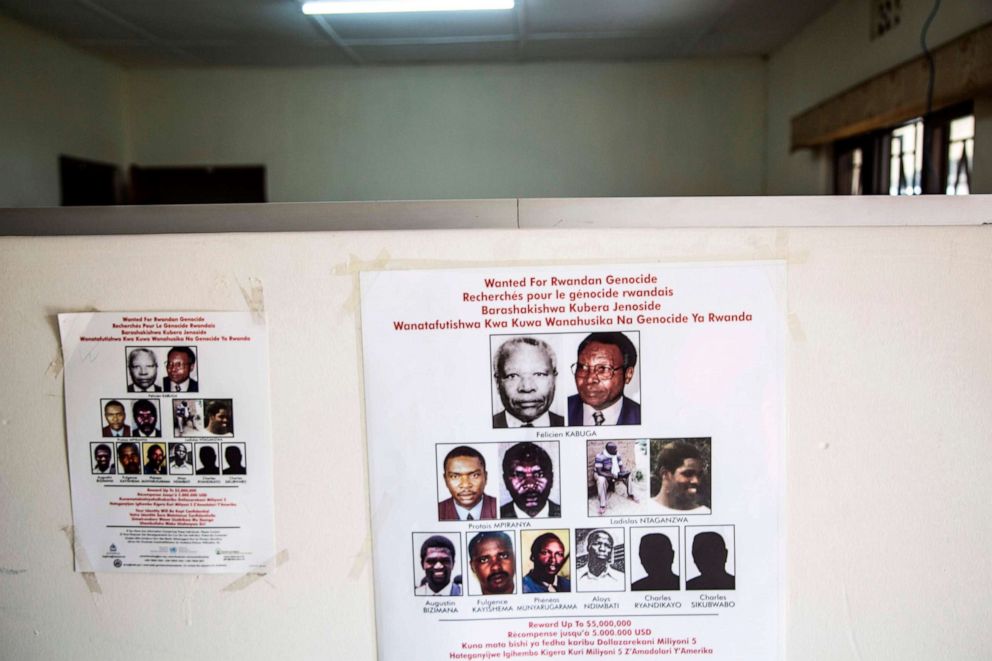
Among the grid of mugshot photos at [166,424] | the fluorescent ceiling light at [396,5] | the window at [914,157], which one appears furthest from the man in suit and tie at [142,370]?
the fluorescent ceiling light at [396,5]

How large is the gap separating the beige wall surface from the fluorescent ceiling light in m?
3.63

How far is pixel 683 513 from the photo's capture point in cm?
51

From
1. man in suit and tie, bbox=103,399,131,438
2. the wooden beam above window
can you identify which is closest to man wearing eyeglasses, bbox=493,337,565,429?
man in suit and tie, bbox=103,399,131,438

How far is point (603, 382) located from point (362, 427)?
0.59ft

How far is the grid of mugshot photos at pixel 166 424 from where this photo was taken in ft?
1.65

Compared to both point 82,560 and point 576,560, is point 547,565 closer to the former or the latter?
point 576,560

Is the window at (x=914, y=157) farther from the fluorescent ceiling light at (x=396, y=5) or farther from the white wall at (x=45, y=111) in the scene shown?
the white wall at (x=45, y=111)

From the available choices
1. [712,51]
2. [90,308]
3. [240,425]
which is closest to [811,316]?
[240,425]

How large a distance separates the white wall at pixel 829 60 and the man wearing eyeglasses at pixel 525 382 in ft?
8.32

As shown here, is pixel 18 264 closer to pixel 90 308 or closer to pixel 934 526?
pixel 90 308

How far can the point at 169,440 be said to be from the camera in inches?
20.0

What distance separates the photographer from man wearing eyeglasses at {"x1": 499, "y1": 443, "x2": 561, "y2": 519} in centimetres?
50

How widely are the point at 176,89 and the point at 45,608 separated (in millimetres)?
5629

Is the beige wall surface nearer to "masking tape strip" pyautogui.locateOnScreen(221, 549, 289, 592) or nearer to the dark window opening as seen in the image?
"masking tape strip" pyautogui.locateOnScreen(221, 549, 289, 592)
